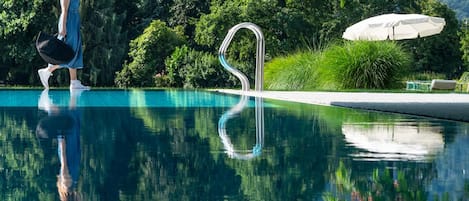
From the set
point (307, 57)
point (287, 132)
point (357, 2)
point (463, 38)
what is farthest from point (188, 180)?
point (463, 38)

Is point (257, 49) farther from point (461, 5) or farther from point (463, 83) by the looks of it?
point (461, 5)

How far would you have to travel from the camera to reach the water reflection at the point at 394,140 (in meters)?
6.14

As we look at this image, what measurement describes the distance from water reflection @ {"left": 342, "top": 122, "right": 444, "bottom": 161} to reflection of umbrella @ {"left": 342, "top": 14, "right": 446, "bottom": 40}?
15.4 m

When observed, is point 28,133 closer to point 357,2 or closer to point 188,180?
point 188,180

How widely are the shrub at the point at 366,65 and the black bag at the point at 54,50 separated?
688 cm

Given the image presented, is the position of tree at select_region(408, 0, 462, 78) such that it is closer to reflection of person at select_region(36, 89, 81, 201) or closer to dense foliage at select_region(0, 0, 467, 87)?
dense foliage at select_region(0, 0, 467, 87)

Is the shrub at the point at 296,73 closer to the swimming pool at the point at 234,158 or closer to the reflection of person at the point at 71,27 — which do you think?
the reflection of person at the point at 71,27

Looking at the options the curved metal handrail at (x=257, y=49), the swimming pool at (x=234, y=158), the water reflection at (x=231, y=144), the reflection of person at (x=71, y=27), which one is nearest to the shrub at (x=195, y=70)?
the curved metal handrail at (x=257, y=49)

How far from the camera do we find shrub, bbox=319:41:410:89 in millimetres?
21938

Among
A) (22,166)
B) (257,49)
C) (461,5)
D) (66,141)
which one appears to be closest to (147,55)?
(257,49)

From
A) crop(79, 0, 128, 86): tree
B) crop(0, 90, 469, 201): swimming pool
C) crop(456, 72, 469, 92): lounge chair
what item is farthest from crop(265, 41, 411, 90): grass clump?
crop(0, 90, 469, 201): swimming pool

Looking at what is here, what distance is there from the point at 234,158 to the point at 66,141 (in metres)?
1.75

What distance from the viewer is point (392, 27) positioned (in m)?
25.4

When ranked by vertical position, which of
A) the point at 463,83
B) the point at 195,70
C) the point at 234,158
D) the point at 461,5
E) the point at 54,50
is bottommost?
the point at 234,158
